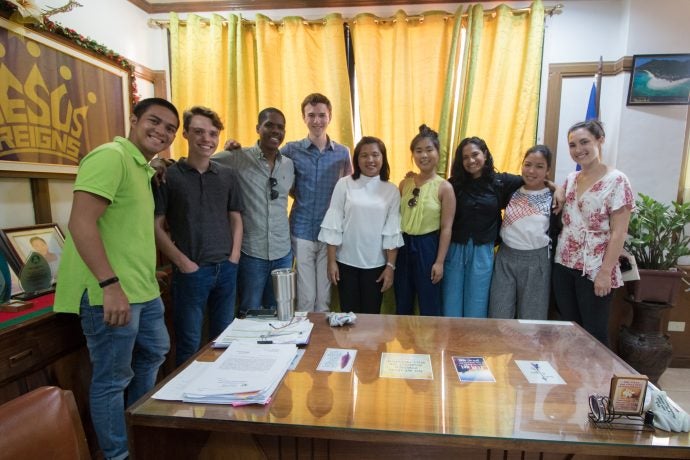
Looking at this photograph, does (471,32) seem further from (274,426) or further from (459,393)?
(274,426)

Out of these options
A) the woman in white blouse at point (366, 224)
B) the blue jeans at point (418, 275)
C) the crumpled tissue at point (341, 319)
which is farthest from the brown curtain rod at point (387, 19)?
the crumpled tissue at point (341, 319)

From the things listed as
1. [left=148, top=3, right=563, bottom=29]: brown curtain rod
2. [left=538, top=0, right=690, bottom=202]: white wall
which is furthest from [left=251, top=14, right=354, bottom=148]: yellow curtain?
[left=538, top=0, right=690, bottom=202]: white wall

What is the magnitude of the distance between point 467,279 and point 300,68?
1878mm

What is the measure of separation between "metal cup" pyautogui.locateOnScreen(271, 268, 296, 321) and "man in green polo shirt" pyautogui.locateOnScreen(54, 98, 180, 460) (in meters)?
0.50

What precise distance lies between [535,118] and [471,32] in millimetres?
732

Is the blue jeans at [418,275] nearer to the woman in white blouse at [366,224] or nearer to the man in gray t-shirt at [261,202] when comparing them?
the woman in white blouse at [366,224]

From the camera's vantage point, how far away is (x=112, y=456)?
1.42 meters

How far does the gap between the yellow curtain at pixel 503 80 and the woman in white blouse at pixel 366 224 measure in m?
0.89

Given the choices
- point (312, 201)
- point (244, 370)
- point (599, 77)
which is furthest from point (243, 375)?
point (599, 77)

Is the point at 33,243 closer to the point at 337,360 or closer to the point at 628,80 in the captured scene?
the point at 337,360

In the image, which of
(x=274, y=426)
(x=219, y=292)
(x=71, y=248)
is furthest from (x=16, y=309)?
(x=274, y=426)

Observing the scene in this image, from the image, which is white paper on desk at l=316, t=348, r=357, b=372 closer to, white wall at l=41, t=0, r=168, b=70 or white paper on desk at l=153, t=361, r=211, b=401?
white paper on desk at l=153, t=361, r=211, b=401

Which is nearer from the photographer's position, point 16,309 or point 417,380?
point 417,380

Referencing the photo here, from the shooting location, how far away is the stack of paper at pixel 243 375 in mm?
958
